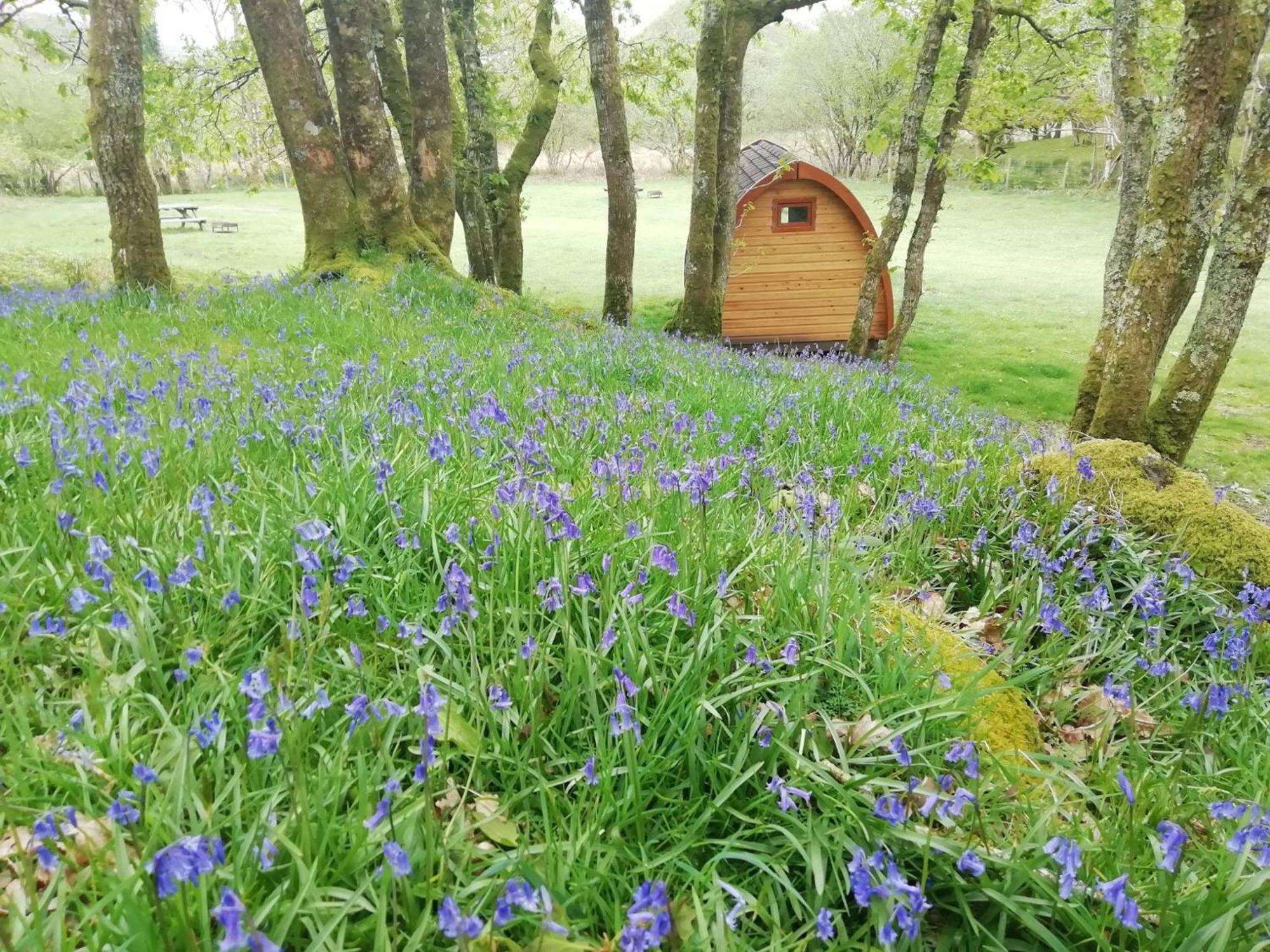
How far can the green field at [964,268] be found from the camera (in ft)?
64.6

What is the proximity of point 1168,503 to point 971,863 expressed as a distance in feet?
12.5

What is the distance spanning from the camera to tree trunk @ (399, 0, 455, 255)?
39.6 feet

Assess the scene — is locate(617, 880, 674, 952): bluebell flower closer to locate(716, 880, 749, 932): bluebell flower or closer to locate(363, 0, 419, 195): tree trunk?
locate(716, 880, 749, 932): bluebell flower

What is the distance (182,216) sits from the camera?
154ft

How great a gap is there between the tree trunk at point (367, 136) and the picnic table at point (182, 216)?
43439 millimetres

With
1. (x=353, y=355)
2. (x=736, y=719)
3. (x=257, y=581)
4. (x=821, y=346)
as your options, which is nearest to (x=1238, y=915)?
(x=736, y=719)

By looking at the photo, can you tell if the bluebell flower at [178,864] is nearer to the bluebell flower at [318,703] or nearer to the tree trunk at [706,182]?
the bluebell flower at [318,703]

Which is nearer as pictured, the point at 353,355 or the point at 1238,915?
the point at 1238,915

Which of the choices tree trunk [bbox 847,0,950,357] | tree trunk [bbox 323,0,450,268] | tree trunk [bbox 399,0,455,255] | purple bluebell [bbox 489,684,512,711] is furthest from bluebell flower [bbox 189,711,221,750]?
tree trunk [bbox 847,0,950,357]

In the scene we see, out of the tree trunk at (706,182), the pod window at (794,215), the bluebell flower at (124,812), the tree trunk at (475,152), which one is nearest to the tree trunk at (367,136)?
the tree trunk at (706,182)

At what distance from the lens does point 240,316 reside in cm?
730

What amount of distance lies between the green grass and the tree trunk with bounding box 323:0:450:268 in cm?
752

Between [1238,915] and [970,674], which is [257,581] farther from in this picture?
[1238,915]

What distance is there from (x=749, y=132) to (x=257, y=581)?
305 feet
